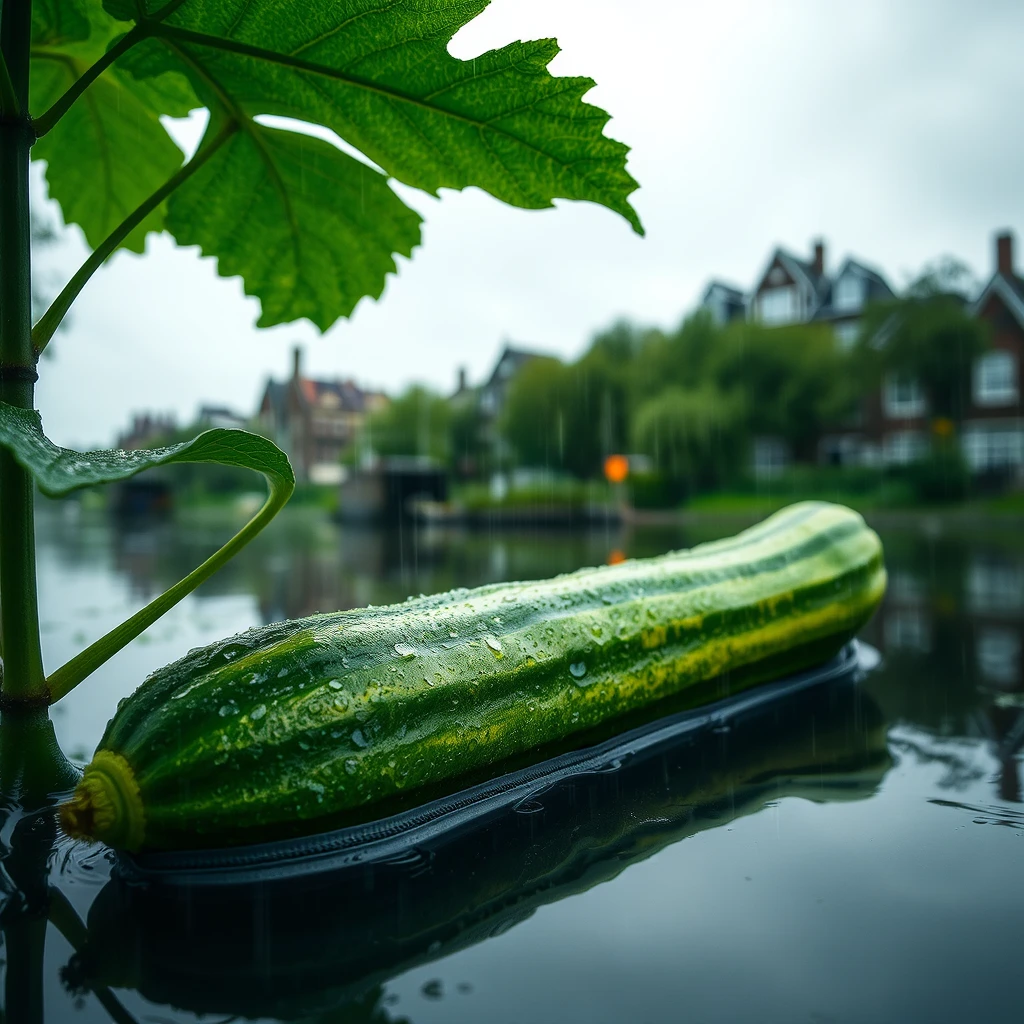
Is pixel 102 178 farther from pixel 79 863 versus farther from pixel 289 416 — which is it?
pixel 289 416

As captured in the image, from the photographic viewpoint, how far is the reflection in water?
2.47ft

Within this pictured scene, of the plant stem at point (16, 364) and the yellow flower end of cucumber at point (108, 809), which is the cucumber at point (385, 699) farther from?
the plant stem at point (16, 364)

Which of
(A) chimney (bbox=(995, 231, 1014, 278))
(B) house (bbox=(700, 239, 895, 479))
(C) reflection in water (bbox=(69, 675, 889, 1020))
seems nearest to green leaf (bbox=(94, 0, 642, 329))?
(C) reflection in water (bbox=(69, 675, 889, 1020))

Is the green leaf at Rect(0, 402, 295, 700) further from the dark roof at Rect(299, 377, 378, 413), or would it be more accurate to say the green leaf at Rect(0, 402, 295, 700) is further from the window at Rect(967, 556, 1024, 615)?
the dark roof at Rect(299, 377, 378, 413)

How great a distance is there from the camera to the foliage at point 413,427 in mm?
32125

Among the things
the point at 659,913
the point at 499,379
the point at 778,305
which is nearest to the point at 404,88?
the point at 659,913

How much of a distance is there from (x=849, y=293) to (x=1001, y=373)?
19.5 ft

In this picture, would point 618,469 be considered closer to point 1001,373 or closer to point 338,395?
point 1001,373

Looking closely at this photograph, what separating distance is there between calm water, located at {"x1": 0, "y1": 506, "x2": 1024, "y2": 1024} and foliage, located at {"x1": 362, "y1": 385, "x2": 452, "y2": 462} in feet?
96.8

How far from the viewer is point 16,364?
0.94 m

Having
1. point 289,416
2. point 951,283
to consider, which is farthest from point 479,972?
point 289,416

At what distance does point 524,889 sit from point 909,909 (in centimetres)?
44

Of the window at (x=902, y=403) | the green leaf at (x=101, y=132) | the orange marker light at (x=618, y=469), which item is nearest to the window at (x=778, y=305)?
the window at (x=902, y=403)

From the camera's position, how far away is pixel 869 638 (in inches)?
108
